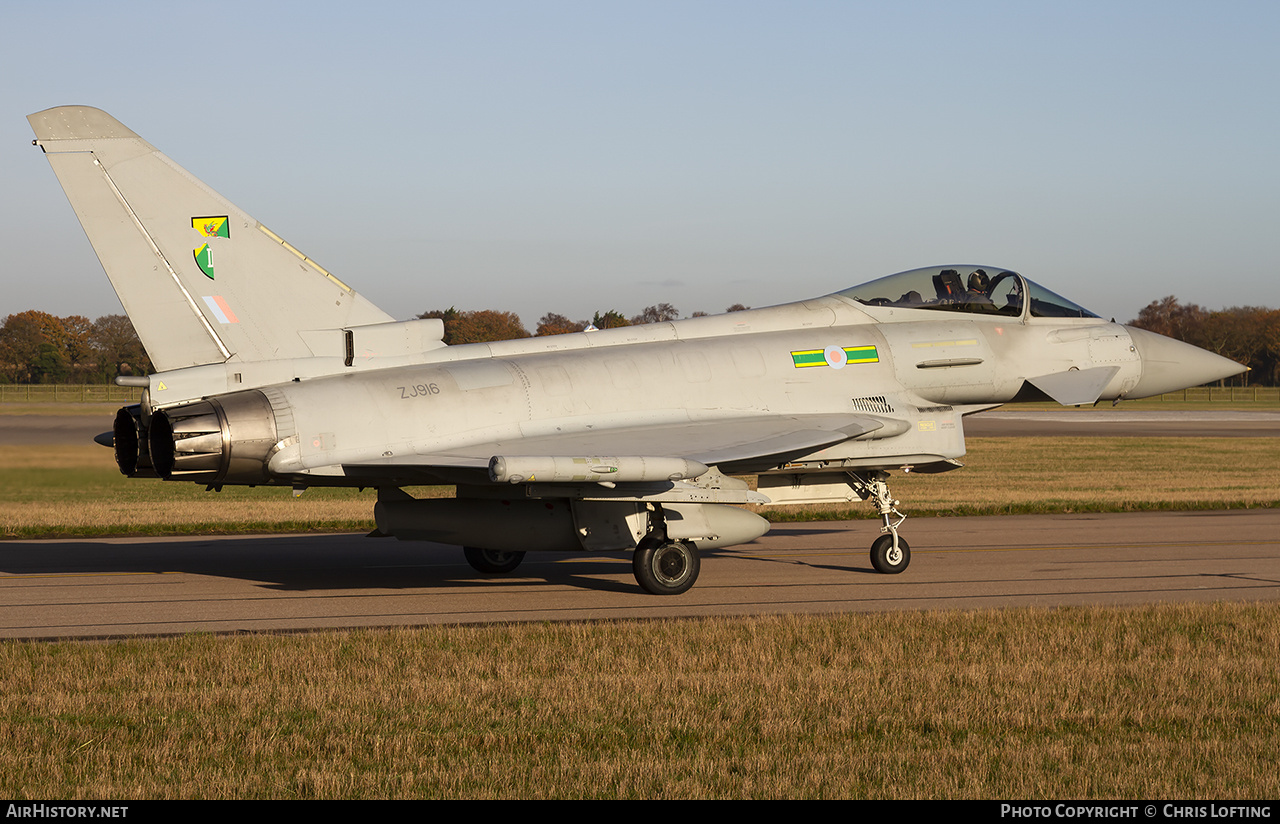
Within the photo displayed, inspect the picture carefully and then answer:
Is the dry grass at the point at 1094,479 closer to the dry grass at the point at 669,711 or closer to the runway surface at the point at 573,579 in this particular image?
the runway surface at the point at 573,579

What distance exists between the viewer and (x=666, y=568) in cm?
1278

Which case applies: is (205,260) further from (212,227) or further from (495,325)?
(495,325)

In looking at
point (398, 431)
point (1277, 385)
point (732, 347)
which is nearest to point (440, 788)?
point (398, 431)

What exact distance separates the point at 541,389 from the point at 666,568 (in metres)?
2.38

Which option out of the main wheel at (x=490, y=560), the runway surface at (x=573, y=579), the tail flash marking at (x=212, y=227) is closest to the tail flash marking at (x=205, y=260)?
the tail flash marking at (x=212, y=227)

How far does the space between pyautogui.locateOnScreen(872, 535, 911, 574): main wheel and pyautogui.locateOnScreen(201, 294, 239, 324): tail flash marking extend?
7887 millimetres

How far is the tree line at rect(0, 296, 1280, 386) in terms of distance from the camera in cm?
2984

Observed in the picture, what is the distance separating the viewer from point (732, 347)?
45.7 feet

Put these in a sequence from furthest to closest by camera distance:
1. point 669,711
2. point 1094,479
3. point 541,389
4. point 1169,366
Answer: point 1094,479 → point 1169,366 → point 541,389 → point 669,711

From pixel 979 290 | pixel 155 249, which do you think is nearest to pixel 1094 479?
pixel 979 290

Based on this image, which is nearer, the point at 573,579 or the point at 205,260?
the point at 205,260

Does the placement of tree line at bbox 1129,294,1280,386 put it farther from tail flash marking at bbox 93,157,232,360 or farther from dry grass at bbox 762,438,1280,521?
tail flash marking at bbox 93,157,232,360

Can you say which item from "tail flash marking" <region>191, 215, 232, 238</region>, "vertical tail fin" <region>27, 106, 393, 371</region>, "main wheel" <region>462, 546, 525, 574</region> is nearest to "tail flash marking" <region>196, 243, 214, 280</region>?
"vertical tail fin" <region>27, 106, 393, 371</region>

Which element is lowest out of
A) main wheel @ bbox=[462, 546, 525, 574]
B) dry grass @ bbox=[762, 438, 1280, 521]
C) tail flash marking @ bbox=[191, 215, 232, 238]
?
dry grass @ bbox=[762, 438, 1280, 521]
